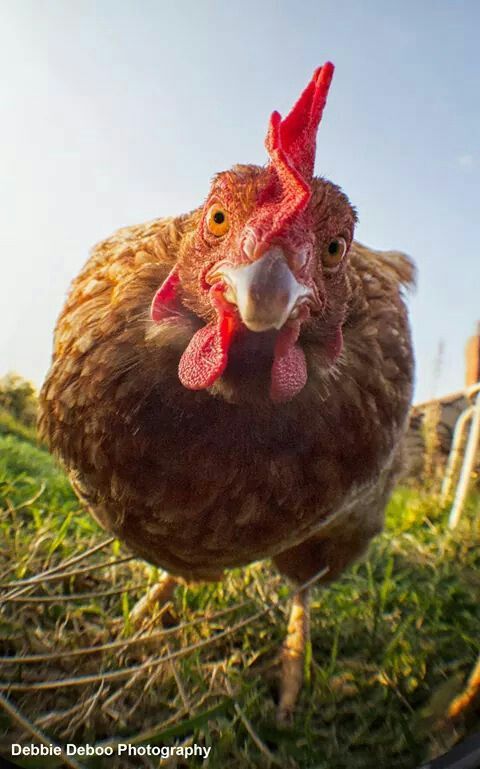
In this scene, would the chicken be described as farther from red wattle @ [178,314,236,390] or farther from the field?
the field

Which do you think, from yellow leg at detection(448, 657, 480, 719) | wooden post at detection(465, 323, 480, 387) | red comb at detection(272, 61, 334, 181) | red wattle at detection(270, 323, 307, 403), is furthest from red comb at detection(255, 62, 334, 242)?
yellow leg at detection(448, 657, 480, 719)

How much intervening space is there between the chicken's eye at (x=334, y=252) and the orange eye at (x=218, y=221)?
16cm

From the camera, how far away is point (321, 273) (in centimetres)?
75

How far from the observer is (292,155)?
0.73 metres

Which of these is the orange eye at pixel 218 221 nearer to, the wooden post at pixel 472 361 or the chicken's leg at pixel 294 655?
the wooden post at pixel 472 361

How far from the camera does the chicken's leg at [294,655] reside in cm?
100

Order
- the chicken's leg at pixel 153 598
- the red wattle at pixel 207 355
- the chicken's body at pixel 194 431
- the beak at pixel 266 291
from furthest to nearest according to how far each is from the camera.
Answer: the chicken's leg at pixel 153 598 < the chicken's body at pixel 194 431 < the red wattle at pixel 207 355 < the beak at pixel 266 291

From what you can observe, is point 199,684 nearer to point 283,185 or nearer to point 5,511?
point 5,511

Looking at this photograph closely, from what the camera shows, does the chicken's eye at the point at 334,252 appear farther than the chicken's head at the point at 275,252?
Yes

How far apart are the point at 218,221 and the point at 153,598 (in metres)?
0.95

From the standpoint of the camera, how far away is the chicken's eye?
0.75m

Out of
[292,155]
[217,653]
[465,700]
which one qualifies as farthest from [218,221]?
[217,653]

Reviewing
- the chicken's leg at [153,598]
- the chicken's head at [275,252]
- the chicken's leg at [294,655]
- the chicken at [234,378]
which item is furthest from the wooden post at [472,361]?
the chicken's leg at [153,598]

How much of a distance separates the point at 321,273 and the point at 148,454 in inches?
15.4
